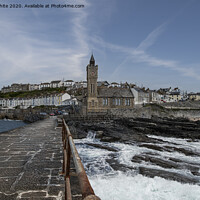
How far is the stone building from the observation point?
136ft

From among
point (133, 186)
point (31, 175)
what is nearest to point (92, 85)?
point (133, 186)

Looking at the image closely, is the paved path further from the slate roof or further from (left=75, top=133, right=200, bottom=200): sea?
the slate roof

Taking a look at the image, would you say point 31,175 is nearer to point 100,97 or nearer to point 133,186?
point 133,186

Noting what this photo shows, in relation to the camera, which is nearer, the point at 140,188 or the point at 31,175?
the point at 31,175

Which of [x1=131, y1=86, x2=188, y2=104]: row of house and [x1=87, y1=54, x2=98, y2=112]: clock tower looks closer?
[x1=87, y1=54, x2=98, y2=112]: clock tower

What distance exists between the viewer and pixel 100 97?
1698 inches

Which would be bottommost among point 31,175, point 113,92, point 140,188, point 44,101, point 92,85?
point 140,188

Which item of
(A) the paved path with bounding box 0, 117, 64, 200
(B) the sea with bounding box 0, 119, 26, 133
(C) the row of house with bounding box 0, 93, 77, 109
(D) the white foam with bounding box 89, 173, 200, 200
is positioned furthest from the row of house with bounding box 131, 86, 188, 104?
(A) the paved path with bounding box 0, 117, 64, 200

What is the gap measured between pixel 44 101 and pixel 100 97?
195 feet

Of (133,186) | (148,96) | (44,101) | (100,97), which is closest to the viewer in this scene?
(133,186)

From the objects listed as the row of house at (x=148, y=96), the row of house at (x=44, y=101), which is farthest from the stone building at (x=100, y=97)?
the row of house at (x=44, y=101)

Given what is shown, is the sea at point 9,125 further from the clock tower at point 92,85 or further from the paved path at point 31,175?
the paved path at point 31,175

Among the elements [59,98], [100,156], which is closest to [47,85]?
Answer: [59,98]

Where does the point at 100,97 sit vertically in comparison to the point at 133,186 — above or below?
above
